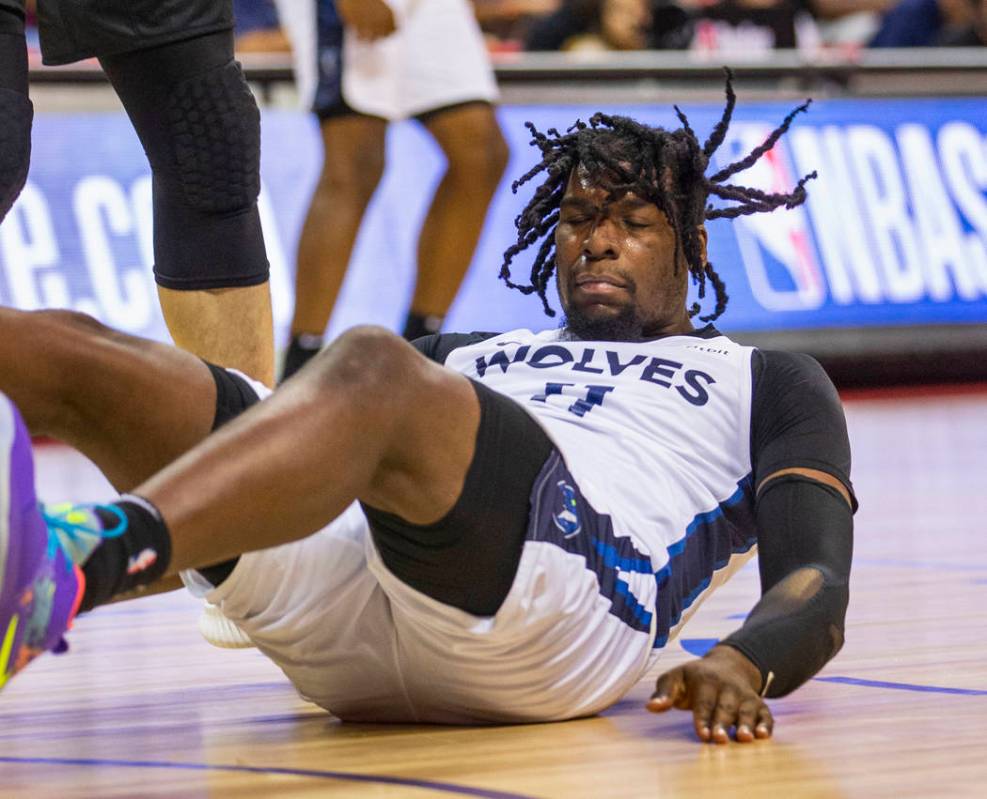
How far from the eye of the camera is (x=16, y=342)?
1744 mm

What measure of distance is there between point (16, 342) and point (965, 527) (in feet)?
7.74

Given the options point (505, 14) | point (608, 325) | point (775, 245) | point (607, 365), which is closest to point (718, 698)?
point (607, 365)

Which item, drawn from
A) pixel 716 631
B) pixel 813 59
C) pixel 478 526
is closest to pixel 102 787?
pixel 478 526

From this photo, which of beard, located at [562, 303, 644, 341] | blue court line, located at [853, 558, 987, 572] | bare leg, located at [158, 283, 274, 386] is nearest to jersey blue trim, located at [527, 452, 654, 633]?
beard, located at [562, 303, 644, 341]

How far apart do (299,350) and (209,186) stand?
6.57 feet

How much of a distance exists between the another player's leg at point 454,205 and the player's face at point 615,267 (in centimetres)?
247

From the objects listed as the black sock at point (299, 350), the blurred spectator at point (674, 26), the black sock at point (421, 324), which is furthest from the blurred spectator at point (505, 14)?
the black sock at point (299, 350)

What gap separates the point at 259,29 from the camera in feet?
23.9

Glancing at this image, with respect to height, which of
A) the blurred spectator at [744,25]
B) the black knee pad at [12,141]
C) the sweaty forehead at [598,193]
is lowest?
the blurred spectator at [744,25]

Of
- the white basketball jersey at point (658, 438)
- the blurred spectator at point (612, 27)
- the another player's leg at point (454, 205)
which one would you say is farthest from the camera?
the blurred spectator at point (612, 27)

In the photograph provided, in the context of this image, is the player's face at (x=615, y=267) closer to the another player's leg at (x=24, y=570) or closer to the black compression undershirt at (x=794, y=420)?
the black compression undershirt at (x=794, y=420)

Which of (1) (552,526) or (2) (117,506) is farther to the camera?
(1) (552,526)

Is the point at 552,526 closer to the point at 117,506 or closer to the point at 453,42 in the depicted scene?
the point at 117,506

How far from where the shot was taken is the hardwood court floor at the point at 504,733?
1582 millimetres
